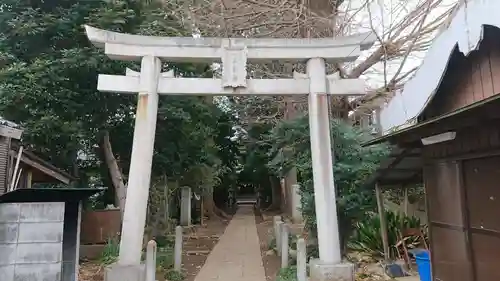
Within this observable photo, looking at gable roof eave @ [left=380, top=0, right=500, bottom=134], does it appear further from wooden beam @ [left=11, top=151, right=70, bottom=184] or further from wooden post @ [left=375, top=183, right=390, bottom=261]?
wooden beam @ [left=11, top=151, right=70, bottom=184]

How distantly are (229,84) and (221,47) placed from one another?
79cm

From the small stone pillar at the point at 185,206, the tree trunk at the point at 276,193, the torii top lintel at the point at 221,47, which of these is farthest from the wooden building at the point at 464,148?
the tree trunk at the point at 276,193

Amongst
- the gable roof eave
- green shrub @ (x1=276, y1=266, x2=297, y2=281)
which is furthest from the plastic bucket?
green shrub @ (x1=276, y1=266, x2=297, y2=281)

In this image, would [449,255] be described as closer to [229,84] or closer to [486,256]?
[486,256]

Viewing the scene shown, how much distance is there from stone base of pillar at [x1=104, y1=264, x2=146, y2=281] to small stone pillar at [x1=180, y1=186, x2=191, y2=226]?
38.6 ft

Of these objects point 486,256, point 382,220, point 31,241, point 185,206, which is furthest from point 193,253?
point 486,256

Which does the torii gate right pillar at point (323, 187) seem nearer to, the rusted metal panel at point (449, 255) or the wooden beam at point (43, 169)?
the rusted metal panel at point (449, 255)

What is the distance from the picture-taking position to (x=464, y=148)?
479 cm

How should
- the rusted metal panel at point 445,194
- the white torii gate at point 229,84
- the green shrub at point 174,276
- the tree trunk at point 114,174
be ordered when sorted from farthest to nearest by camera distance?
the tree trunk at point 114,174 < the green shrub at point 174,276 < the white torii gate at point 229,84 < the rusted metal panel at point 445,194

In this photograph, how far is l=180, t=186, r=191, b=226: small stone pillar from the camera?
18781 mm

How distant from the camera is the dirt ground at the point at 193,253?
857 centimetres

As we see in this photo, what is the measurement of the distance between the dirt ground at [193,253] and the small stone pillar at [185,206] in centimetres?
58

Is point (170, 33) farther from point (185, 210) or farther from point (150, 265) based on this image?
point (185, 210)

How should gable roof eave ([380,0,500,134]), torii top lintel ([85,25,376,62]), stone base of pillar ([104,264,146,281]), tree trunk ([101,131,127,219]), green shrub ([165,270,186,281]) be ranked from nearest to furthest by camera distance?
gable roof eave ([380,0,500,134]) < stone base of pillar ([104,264,146,281]) < torii top lintel ([85,25,376,62]) < green shrub ([165,270,186,281]) < tree trunk ([101,131,127,219])
